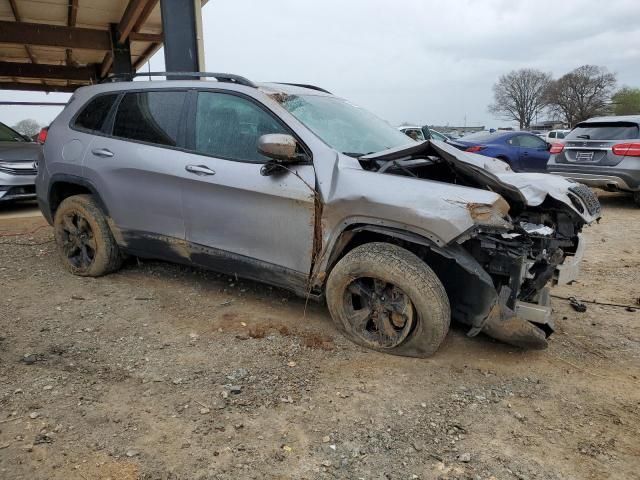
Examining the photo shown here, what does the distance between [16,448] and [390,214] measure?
225 cm

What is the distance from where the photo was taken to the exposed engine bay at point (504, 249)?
2.91 m

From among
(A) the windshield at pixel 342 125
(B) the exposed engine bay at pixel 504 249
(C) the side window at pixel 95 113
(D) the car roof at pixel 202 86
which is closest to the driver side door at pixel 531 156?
(A) the windshield at pixel 342 125

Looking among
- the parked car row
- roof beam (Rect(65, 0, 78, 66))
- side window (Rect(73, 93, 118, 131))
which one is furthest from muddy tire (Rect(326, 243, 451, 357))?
roof beam (Rect(65, 0, 78, 66))

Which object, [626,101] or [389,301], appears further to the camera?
[626,101]

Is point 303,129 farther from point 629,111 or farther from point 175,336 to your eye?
point 629,111

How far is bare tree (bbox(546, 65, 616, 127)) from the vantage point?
59369 mm

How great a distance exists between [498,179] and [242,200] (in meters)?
1.71

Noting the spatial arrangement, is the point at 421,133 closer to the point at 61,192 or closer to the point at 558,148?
the point at 558,148

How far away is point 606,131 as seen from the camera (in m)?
Answer: 8.58

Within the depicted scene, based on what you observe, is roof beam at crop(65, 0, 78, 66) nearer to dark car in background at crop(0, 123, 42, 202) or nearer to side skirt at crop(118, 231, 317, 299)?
dark car in background at crop(0, 123, 42, 202)

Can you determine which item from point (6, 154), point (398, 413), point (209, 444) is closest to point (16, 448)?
point (209, 444)

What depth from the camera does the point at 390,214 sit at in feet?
9.82

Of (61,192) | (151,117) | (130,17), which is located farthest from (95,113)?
(130,17)

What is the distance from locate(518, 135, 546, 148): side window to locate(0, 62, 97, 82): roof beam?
44.2 feet
